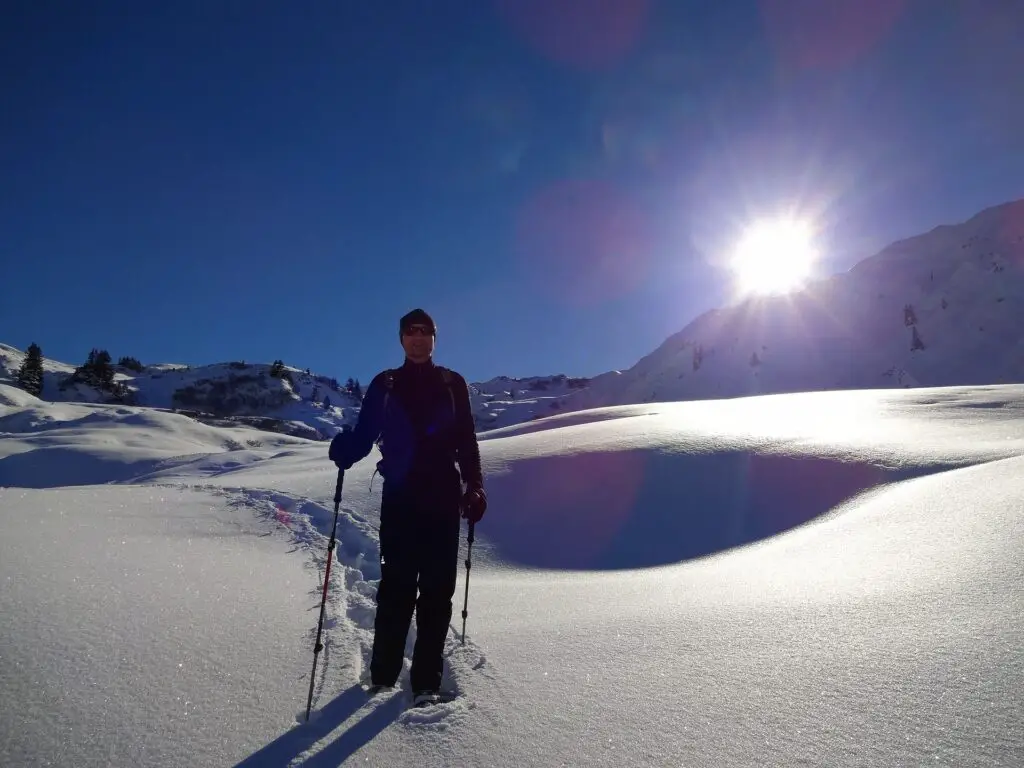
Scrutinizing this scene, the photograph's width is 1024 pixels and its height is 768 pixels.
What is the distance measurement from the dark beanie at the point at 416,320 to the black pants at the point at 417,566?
3.72ft

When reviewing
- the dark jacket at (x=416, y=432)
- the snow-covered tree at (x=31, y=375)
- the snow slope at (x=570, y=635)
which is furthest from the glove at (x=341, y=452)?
the snow-covered tree at (x=31, y=375)

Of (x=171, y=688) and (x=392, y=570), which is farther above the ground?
(x=392, y=570)

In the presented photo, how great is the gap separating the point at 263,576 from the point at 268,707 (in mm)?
2742

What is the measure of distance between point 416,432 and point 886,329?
117 meters

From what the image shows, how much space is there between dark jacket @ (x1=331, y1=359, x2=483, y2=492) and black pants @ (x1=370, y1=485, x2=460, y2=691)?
12 centimetres

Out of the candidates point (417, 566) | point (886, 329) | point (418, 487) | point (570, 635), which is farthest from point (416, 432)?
point (886, 329)

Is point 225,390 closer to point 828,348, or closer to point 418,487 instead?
point 828,348

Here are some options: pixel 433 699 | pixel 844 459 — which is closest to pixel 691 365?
pixel 844 459

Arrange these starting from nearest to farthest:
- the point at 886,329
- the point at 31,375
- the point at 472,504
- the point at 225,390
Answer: the point at 472,504 < the point at 31,375 < the point at 886,329 < the point at 225,390

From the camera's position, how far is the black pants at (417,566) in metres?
3.12

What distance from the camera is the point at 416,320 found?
12.0 ft

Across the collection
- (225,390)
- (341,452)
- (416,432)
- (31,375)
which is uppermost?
(225,390)

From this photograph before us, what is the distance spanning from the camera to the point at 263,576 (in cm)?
501

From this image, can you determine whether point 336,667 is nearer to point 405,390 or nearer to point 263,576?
point 405,390
